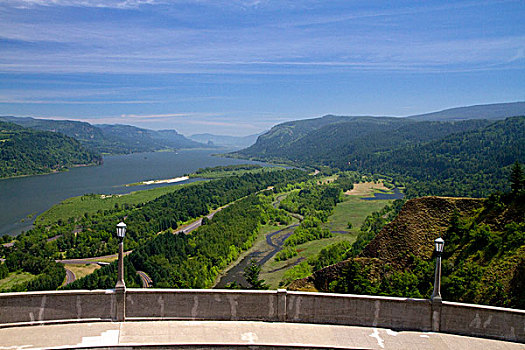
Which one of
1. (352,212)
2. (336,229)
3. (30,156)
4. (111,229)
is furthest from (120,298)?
(30,156)

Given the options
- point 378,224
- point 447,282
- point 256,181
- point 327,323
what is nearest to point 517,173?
point 447,282

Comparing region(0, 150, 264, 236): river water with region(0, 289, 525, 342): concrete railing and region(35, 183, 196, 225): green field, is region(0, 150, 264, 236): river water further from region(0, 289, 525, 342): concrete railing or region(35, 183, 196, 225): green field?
region(0, 289, 525, 342): concrete railing

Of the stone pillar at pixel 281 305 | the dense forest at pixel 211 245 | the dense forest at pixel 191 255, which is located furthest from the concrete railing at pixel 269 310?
the dense forest at pixel 191 255

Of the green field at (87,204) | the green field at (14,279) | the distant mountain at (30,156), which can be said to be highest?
the distant mountain at (30,156)

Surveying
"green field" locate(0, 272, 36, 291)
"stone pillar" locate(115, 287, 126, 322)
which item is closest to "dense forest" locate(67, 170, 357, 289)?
"green field" locate(0, 272, 36, 291)

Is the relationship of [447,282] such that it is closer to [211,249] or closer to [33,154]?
[211,249]

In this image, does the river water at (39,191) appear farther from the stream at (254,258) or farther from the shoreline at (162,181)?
the stream at (254,258)

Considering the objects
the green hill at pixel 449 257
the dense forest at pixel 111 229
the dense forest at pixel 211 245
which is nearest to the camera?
the green hill at pixel 449 257
